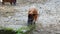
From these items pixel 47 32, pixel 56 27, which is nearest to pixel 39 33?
pixel 47 32

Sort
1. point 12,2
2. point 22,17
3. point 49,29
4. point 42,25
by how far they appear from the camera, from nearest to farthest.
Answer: point 49,29 < point 42,25 < point 22,17 < point 12,2

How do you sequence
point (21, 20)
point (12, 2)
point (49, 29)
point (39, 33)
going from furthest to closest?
point (12, 2), point (21, 20), point (49, 29), point (39, 33)

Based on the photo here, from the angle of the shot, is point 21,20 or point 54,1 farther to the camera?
point 54,1

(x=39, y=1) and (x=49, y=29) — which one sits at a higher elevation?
(x=39, y=1)

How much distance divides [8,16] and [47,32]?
1776 millimetres

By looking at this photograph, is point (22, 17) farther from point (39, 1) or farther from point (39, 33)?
point (39, 1)

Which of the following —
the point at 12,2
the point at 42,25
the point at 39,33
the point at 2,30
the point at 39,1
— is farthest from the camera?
the point at 39,1

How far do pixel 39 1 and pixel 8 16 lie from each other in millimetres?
2780

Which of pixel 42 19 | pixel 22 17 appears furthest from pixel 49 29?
pixel 22 17

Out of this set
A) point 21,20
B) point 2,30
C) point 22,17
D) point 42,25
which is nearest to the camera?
point 2,30

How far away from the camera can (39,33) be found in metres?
3.57

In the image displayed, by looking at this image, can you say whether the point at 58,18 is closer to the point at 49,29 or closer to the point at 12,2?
the point at 49,29

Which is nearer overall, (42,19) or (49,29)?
(49,29)

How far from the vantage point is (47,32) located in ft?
12.3
